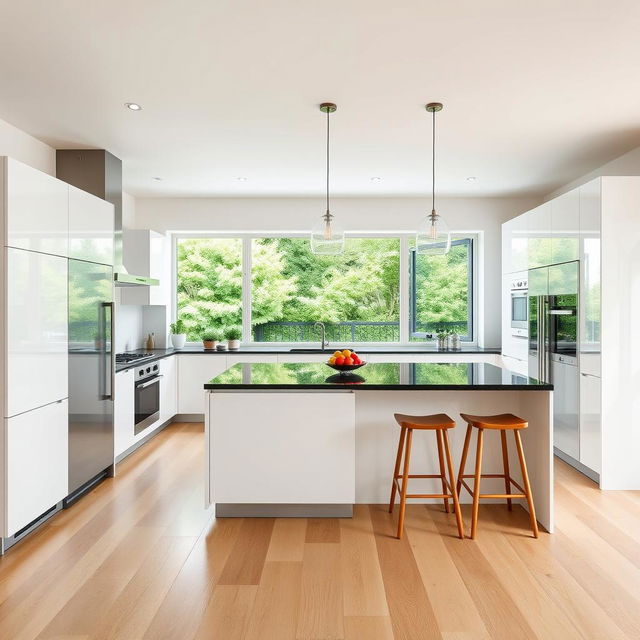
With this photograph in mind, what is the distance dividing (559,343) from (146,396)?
3.74m

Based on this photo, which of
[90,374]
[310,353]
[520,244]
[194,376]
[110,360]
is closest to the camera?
[90,374]

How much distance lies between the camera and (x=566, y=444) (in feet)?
14.5

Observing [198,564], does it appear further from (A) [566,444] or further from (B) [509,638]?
(A) [566,444]

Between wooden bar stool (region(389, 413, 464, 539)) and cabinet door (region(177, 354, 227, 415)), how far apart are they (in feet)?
9.92

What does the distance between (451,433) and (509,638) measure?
1618 millimetres

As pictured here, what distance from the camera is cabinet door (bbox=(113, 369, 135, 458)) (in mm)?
4387

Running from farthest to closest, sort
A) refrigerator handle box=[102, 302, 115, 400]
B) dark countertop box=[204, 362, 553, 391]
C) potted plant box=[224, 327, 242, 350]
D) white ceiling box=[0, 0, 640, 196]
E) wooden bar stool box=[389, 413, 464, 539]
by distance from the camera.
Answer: potted plant box=[224, 327, 242, 350]
refrigerator handle box=[102, 302, 115, 400]
dark countertop box=[204, 362, 553, 391]
wooden bar stool box=[389, 413, 464, 539]
white ceiling box=[0, 0, 640, 196]

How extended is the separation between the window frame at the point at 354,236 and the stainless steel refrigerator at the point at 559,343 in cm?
163

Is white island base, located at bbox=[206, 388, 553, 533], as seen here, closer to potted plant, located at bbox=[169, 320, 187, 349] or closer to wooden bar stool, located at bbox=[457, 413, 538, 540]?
wooden bar stool, located at bbox=[457, 413, 538, 540]

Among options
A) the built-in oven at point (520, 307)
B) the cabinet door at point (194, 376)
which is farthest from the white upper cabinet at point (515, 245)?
the cabinet door at point (194, 376)

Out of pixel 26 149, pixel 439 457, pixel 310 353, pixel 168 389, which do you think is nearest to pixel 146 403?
pixel 168 389

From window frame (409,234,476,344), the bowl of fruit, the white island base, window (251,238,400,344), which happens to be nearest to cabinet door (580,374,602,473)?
the white island base

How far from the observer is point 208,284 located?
21.9 ft

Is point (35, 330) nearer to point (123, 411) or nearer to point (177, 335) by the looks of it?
point (123, 411)
